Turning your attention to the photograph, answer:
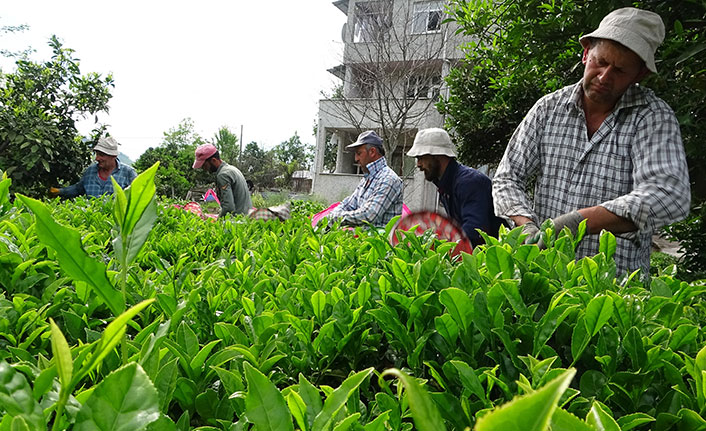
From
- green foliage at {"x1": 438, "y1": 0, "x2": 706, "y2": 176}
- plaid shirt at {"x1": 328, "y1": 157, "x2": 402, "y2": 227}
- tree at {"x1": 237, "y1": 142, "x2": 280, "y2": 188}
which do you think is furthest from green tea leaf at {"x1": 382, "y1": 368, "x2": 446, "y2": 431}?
tree at {"x1": 237, "y1": 142, "x2": 280, "y2": 188}

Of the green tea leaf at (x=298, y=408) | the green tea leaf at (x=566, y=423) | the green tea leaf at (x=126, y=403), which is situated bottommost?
the green tea leaf at (x=298, y=408)

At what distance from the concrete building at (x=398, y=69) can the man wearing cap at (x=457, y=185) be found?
516 inches

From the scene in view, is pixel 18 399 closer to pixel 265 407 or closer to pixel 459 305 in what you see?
pixel 265 407

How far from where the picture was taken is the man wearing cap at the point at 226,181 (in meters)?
6.94

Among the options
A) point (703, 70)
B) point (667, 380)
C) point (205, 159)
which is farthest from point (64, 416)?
point (205, 159)

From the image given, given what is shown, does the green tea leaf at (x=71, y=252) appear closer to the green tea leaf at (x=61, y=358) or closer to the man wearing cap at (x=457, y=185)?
the green tea leaf at (x=61, y=358)

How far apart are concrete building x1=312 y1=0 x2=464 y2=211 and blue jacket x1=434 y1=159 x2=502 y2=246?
13454 millimetres

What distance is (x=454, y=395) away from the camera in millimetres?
846

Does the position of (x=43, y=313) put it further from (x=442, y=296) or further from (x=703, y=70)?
(x=703, y=70)

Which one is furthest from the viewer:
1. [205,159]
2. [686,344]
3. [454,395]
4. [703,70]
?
[205,159]

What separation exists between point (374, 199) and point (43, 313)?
4192 mm

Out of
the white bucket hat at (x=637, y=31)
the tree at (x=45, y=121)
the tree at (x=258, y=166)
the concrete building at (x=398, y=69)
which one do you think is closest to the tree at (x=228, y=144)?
the tree at (x=258, y=166)

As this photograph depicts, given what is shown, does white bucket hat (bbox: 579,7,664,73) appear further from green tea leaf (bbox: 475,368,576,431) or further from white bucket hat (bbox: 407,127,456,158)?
green tea leaf (bbox: 475,368,576,431)

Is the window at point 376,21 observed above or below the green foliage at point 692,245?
A: above
